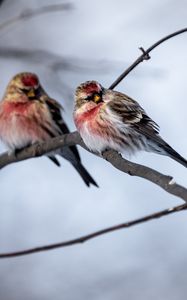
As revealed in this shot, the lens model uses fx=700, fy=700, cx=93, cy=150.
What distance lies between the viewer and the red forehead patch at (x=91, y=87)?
2996 mm

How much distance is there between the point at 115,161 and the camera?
2.46 metres

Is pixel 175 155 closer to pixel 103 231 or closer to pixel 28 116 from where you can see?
pixel 28 116

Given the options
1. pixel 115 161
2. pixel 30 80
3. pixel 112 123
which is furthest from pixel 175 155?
pixel 30 80

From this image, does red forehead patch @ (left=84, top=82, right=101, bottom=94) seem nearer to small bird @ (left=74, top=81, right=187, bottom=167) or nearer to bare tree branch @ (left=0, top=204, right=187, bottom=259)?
small bird @ (left=74, top=81, right=187, bottom=167)

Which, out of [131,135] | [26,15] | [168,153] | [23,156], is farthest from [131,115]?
[26,15]

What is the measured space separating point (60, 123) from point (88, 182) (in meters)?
0.35

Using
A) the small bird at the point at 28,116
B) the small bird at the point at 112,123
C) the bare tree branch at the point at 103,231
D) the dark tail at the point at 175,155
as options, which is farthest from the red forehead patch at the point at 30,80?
the bare tree branch at the point at 103,231

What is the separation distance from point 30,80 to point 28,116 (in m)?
0.20

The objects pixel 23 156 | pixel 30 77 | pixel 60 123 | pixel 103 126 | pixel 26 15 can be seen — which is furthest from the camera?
pixel 60 123

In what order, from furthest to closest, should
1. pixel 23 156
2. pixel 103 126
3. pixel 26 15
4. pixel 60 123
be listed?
pixel 60 123 → pixel 103 126 → pixel 23 156 → pixel 26 15

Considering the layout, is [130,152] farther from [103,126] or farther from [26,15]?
[26,15]

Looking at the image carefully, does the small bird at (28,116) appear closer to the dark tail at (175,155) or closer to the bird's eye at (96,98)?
the bird's eye at (96,98)

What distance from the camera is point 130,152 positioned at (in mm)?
3145

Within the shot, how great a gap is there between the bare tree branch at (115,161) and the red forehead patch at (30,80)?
0.45 m
